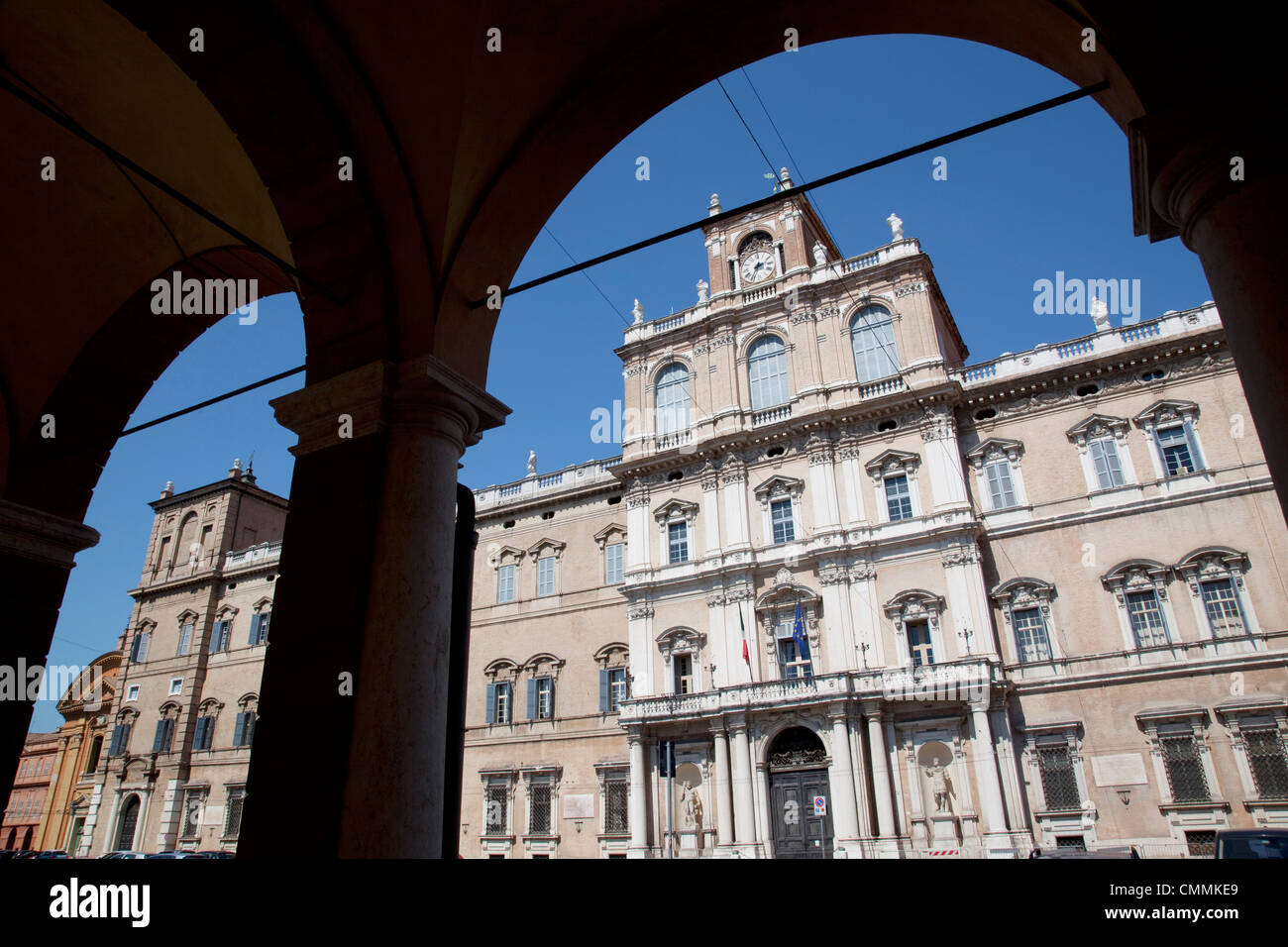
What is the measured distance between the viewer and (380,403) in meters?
4.57

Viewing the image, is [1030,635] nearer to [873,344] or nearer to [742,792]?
[742,792]

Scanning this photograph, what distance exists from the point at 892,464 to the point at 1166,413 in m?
6.61

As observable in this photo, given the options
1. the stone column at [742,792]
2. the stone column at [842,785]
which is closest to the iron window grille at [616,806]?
the stone column at [742,792]

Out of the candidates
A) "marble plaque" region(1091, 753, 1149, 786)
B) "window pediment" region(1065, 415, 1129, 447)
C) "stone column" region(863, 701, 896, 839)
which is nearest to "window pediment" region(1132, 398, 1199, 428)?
"window pediment" region(1065, 415, 1129, 447)

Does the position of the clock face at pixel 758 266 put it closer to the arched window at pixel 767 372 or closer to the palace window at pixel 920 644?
the arched window at pixel 767 372

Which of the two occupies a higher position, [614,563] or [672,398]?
[672,398]

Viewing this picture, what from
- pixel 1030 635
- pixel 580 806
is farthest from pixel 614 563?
pixel 1030 635

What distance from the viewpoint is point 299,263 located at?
5.01 m

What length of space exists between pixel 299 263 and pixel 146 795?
1411 inches

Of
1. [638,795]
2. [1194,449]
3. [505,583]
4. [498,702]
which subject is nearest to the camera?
[1194,449]

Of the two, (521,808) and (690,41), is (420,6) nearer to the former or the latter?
(690,41)

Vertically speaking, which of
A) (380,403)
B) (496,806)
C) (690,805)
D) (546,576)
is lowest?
(690,805)

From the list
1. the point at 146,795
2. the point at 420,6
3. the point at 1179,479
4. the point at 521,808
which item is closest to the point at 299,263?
the point at 420,6
